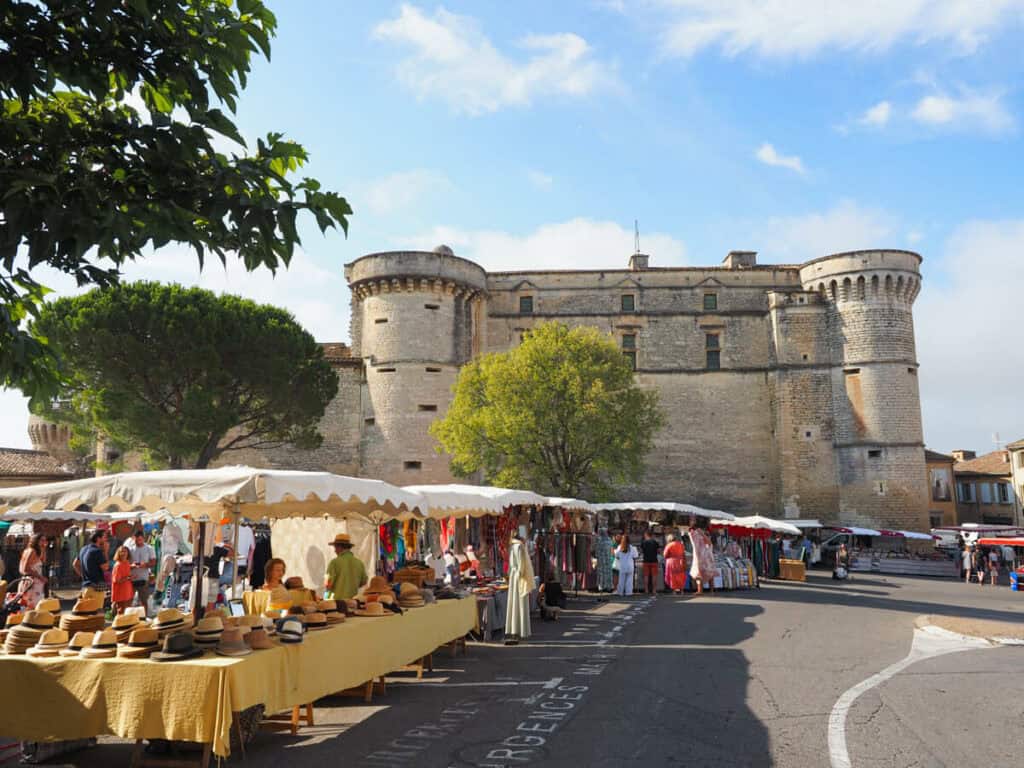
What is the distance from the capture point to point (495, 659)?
9.96m

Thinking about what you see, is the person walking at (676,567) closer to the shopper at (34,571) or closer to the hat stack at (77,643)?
the shopper at (34,571)

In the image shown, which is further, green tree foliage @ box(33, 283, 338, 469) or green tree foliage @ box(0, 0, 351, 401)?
green tree foliage @ box(33, 283, 338, 469)

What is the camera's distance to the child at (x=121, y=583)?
456 inches

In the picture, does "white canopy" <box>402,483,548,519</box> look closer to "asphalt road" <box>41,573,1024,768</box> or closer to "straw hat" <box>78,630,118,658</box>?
"asphalt road" <box>41,573,1024,768</box>

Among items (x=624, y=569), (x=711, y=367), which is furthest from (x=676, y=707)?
(x=711, y=367)

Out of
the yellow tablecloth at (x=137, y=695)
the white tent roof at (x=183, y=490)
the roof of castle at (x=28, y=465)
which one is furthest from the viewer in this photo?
the roof of castle at (x=28, y=465)

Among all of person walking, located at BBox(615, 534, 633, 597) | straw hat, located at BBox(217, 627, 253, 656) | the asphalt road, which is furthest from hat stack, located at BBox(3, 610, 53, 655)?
person walking, located at BBox(615, 534, 633, 597)

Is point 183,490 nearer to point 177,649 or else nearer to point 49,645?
point 49,645

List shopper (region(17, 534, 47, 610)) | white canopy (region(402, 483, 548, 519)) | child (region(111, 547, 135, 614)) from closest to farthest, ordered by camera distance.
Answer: shopper (region(17, 534, 47, 610)), child (region(111, 547, 135, 614)), white canopy (region(402, 483, 548, 519))

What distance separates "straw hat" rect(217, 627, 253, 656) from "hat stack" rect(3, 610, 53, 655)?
137cm

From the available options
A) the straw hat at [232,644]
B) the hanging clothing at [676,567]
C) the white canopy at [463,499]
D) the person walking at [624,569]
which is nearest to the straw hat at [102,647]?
the straw hat at [232,644]

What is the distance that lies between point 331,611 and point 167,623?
1885 mm

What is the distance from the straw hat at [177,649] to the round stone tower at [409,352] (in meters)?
29.2

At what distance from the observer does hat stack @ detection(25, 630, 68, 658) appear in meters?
5.41
